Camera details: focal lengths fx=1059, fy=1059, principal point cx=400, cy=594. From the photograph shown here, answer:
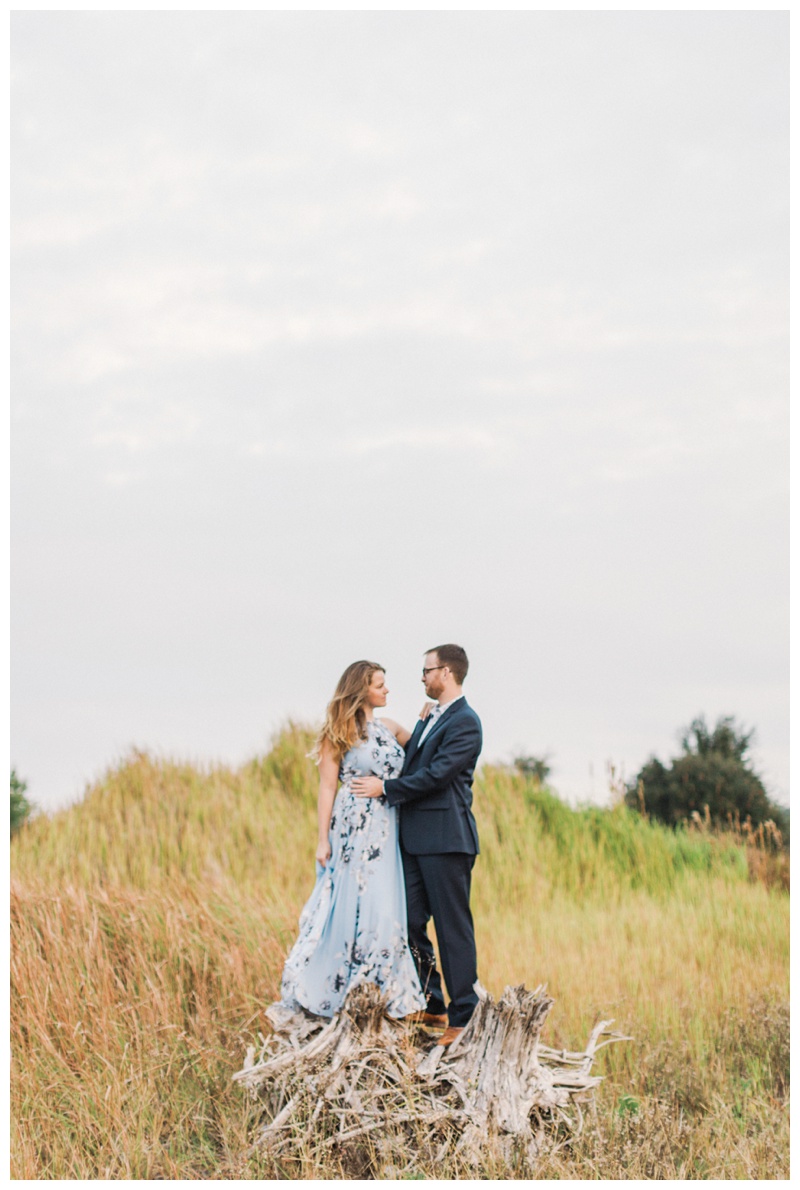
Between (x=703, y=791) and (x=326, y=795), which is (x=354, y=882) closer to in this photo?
(x=326, y=795)

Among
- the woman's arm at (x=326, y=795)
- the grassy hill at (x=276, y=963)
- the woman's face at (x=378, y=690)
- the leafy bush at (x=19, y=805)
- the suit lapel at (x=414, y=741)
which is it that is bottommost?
the grassy hill at (x=276, y=963)

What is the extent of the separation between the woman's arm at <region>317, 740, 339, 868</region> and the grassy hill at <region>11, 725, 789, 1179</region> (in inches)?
61.8

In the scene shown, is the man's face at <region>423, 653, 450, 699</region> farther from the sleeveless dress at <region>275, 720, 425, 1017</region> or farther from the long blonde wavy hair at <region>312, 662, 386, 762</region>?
the sleeveless dress at <region>275, 720, 425, 1017</region>

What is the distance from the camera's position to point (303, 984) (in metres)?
6.30

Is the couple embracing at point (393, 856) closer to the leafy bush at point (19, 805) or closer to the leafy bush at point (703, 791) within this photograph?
the leafy bush at point (19, 805)

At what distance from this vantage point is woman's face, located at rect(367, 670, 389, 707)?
20.8 ft

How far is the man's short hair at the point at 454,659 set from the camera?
6.41 meters

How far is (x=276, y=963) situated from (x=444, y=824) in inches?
118

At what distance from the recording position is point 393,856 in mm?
6340

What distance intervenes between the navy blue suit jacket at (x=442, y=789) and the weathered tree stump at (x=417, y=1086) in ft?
2.85

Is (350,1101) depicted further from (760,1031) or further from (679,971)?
(679,971)

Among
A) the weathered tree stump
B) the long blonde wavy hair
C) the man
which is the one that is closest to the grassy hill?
the weathered tree stump

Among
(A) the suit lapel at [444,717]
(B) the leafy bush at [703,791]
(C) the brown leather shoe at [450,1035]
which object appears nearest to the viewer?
(C) the brown leather shoe at [450,1035]

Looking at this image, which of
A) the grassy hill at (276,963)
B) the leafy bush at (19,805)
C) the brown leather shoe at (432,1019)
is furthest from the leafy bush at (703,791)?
the brown leather shoe at (432,1019)
